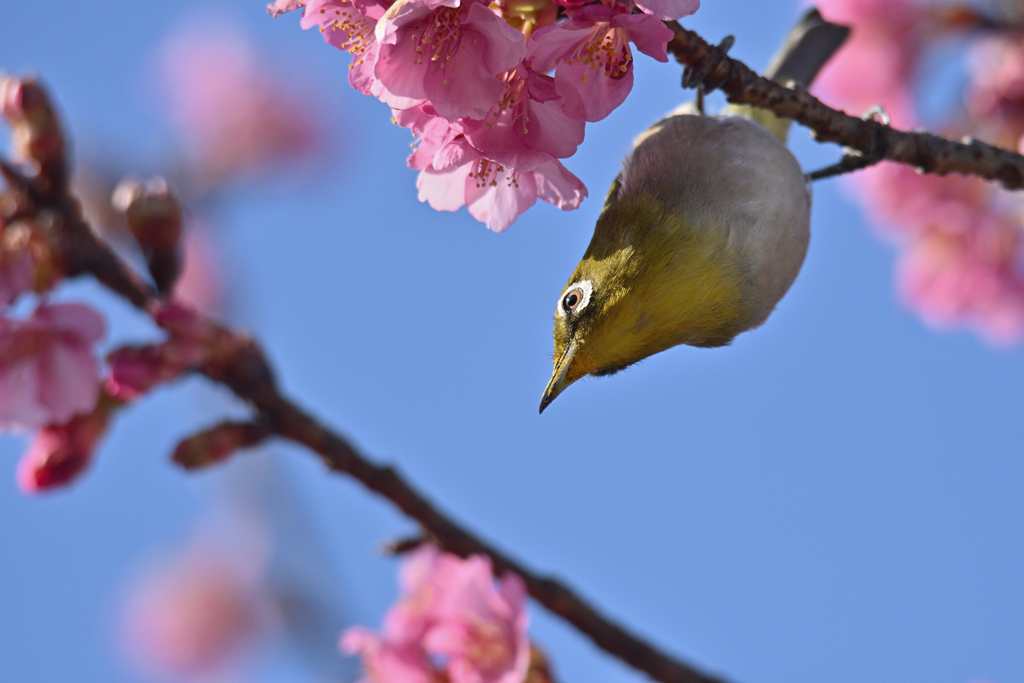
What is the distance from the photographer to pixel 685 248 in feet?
9.17

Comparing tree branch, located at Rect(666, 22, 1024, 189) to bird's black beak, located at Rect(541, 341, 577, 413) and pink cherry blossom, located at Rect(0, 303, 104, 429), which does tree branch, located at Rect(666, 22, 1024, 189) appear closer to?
bird's black beak, located at Rect(541, 341, 577, 413)

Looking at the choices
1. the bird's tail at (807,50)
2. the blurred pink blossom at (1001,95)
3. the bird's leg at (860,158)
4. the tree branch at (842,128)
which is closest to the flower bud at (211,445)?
the tree branch at (842,128)

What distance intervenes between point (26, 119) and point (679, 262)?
2.06 metres

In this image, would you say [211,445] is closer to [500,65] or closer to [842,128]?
[500,65]

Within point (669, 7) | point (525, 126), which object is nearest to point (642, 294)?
point (525, 126)

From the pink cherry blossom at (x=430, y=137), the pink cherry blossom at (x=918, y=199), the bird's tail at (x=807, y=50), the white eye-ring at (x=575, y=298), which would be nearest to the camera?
the pink cherry blossom at (x=430, y=137)

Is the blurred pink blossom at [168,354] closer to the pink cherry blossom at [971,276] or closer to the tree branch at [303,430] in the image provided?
the tree branch at [303,430]

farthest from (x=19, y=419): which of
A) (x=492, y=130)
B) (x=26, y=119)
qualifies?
(x=492, y=130)

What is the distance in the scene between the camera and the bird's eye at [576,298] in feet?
8.95

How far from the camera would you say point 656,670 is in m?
2.49

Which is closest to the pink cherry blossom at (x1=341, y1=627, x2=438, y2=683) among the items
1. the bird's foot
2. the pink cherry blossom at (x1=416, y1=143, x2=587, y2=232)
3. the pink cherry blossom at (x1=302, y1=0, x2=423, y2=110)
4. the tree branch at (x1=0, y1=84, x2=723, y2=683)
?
the tree branch at (x1=0, y1=84, x2=723, y2=683)

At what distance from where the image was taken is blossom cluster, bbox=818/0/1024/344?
4.88m

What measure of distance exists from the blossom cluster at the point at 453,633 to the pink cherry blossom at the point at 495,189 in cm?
102

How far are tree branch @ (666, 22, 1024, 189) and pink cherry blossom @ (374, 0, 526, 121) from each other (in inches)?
18.5
